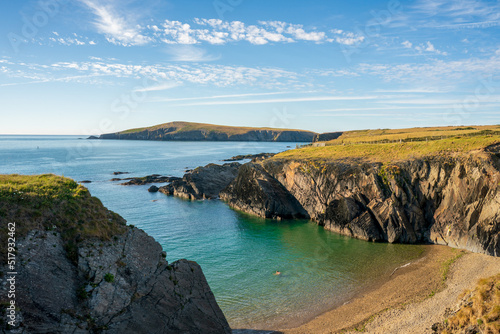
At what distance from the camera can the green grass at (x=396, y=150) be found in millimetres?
50594

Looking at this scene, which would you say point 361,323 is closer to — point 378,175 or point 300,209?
point 378,175

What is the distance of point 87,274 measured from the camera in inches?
733

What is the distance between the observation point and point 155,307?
19.6m

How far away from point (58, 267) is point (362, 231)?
43.3 m

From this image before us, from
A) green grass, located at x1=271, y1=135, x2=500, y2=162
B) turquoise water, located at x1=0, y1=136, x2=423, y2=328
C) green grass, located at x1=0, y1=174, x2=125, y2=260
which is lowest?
turquoise water, located at x1=0, y1=136, x2=423, y2=328

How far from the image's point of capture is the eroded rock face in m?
16.4

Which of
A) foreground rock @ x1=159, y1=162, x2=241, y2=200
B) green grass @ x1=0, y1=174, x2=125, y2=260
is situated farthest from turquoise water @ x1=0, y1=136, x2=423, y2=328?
green grass @ x1=0, y1=174, x2=125, y2=260

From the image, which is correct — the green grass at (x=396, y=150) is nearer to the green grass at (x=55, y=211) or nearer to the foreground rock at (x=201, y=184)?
the foreground rock at (x=201, y=184)

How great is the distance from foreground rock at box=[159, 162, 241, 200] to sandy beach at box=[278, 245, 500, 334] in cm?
5709

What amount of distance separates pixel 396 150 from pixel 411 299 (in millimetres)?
34861

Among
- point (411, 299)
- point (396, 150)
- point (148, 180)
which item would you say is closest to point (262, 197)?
point (396, 150)

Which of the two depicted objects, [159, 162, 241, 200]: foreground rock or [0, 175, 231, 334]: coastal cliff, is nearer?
[0, 175, 231, 334]: coastal cliff

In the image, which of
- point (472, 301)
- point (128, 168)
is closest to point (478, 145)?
point (472, 301)

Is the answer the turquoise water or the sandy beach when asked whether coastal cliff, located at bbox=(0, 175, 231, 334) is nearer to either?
the turquoise water
